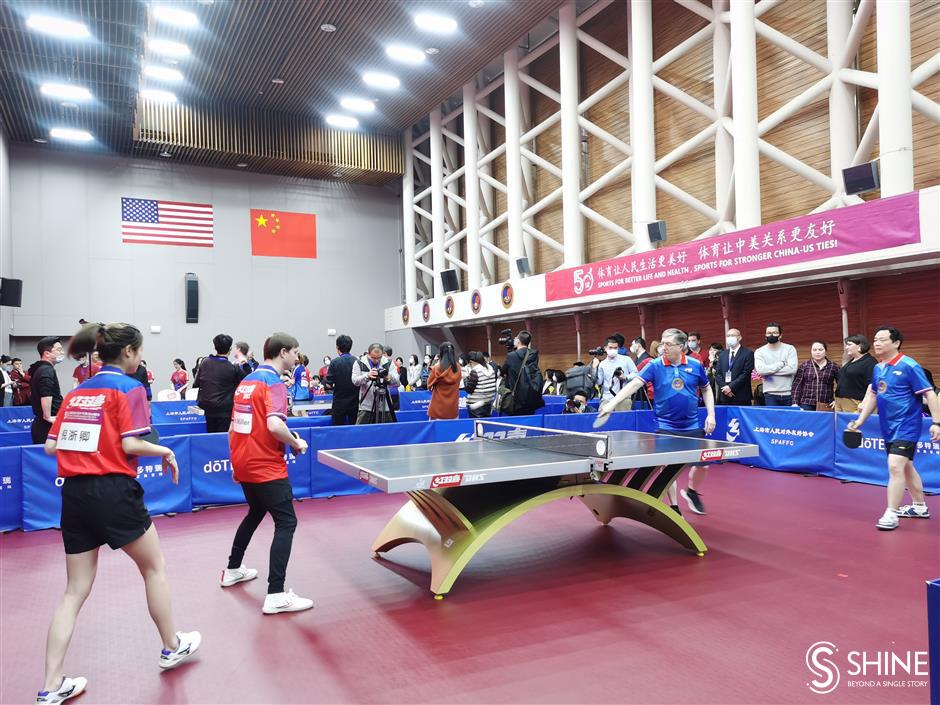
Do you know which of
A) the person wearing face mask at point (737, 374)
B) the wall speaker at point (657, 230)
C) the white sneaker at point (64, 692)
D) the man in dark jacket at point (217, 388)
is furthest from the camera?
the wall speaker at point (657, 230)

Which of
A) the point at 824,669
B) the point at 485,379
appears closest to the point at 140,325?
the point at 485,379

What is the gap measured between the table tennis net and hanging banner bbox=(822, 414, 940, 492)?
12.8 feet

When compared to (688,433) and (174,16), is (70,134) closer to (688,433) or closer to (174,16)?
(174,16)

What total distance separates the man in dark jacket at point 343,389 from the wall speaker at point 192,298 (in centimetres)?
1245

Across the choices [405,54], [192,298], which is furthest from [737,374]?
[192,298]

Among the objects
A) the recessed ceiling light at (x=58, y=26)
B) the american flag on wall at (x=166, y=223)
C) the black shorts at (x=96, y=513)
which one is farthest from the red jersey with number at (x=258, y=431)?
the american flag on wall at (x=166, y=223)

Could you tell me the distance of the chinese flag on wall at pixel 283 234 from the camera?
2009cm

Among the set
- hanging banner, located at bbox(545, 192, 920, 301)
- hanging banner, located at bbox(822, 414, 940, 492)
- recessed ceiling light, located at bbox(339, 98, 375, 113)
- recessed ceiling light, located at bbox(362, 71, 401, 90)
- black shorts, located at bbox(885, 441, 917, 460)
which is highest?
recessed ceiling light, located at bbox(339, 98, 375, 113)

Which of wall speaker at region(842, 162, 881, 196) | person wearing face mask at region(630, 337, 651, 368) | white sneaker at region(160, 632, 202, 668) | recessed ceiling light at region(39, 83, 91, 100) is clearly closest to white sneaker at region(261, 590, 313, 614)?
white sneaker at region(160, 632, 202, 668)

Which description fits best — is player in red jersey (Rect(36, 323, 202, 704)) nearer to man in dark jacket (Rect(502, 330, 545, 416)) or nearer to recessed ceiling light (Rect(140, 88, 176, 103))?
man in dark jacket (Rect(502, 330, 545, 416))

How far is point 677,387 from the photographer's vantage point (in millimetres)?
5812

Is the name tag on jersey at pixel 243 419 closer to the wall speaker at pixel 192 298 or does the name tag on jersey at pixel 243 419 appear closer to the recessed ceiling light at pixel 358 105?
the recessed ceiling light at pixel 358 105

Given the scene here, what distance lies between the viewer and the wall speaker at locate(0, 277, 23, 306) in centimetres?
1409

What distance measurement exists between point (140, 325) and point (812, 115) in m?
17.3
